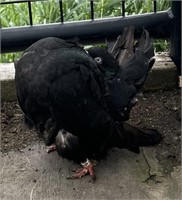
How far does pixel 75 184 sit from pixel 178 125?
36.0 inches

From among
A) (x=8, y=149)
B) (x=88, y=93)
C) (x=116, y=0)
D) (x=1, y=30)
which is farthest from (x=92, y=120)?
(x=116, y=0)

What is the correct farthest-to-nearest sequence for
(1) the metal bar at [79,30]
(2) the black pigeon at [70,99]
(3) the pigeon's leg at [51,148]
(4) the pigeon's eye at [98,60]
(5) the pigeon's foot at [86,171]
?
(1) the metal bar at [79,30] < (3) the pigeon's leg at [51,148] < (4) the pigeon's eye at [98,60] < (5) the pigeon's foot at [86,171] < (2) the black pigeon at [70,99]

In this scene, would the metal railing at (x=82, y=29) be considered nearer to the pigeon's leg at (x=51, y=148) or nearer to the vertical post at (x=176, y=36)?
the vertical post at (x=176, y=36)

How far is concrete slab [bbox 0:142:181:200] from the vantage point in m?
3.40

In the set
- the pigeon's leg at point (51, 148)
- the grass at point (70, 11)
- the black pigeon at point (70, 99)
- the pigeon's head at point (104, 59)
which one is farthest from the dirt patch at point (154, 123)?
the grass at point (70, 11)

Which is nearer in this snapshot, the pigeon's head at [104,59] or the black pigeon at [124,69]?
the black pigeon at [124,69]

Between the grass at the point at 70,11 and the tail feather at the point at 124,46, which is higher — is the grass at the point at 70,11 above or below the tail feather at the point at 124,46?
above

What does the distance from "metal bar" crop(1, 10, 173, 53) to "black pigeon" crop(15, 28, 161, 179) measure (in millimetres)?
619

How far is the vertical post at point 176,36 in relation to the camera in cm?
423

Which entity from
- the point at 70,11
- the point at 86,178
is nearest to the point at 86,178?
the point at 86,178

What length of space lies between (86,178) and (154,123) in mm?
745

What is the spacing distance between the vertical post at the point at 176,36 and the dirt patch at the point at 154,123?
24cm

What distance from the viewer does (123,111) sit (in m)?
3.58

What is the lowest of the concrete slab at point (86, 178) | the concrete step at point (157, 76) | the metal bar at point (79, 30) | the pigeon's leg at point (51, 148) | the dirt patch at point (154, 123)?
the concrete slab at point (86, 178)
